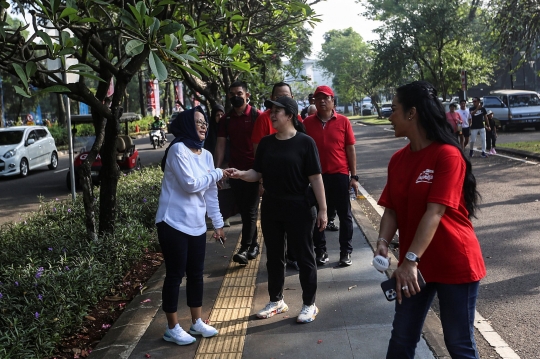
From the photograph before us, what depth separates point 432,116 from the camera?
325cm

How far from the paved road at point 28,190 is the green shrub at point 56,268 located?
12.9 ft

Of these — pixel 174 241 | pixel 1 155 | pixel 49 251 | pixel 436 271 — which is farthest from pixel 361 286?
pixel 1 155

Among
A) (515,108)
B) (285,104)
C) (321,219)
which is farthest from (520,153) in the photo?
(285,104)

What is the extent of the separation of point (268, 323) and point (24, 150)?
18675 millimetres

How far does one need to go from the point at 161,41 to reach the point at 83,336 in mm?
2617

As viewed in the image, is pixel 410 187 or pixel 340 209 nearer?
pixel 410 187

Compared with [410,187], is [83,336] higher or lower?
lower

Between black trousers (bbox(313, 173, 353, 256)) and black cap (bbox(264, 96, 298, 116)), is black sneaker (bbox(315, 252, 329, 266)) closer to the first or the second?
black trousers (bbox(313, 173, 353, 256))

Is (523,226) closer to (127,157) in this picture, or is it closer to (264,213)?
(264,213)

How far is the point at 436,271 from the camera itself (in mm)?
3219

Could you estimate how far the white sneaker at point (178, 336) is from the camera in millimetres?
4855

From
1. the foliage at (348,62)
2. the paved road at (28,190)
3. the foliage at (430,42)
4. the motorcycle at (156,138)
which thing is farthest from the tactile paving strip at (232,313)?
the foliage at (348,62)

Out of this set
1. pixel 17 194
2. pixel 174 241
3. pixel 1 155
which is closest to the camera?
pixel 174 241

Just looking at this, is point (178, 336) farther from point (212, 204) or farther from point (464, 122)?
point (464, 122)
